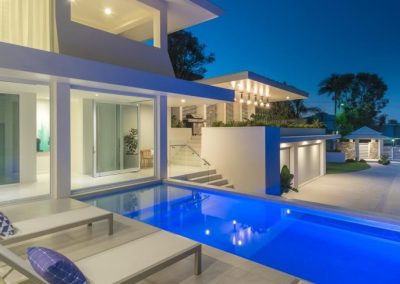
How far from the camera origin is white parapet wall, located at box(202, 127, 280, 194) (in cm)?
1225

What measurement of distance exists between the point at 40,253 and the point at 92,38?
781 centimetres

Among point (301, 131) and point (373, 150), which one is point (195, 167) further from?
point (373, 150)

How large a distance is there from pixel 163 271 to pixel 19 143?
27.2 feet

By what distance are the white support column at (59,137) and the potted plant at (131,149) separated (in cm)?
416

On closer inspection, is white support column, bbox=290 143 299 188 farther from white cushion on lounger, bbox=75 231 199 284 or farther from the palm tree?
the palm tree

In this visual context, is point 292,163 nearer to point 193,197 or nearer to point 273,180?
point 273,180

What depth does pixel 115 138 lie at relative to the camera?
459 inches

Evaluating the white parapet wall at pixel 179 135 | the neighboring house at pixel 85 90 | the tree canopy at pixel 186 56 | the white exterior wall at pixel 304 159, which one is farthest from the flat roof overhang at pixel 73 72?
the tree canopy at pixel 186 56

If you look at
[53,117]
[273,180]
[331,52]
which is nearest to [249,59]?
[331,52]

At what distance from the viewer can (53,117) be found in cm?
779

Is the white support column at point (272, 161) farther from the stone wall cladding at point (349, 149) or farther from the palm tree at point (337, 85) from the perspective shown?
the palm tree at point (337, 85)

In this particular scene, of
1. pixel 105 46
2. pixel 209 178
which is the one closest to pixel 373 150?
pixel 209 178

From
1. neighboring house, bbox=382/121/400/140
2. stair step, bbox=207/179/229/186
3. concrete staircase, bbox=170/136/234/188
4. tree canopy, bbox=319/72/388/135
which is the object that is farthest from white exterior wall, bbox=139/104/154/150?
neighboring house, bbox=382/121/400/140

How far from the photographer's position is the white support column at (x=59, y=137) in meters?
7.75
